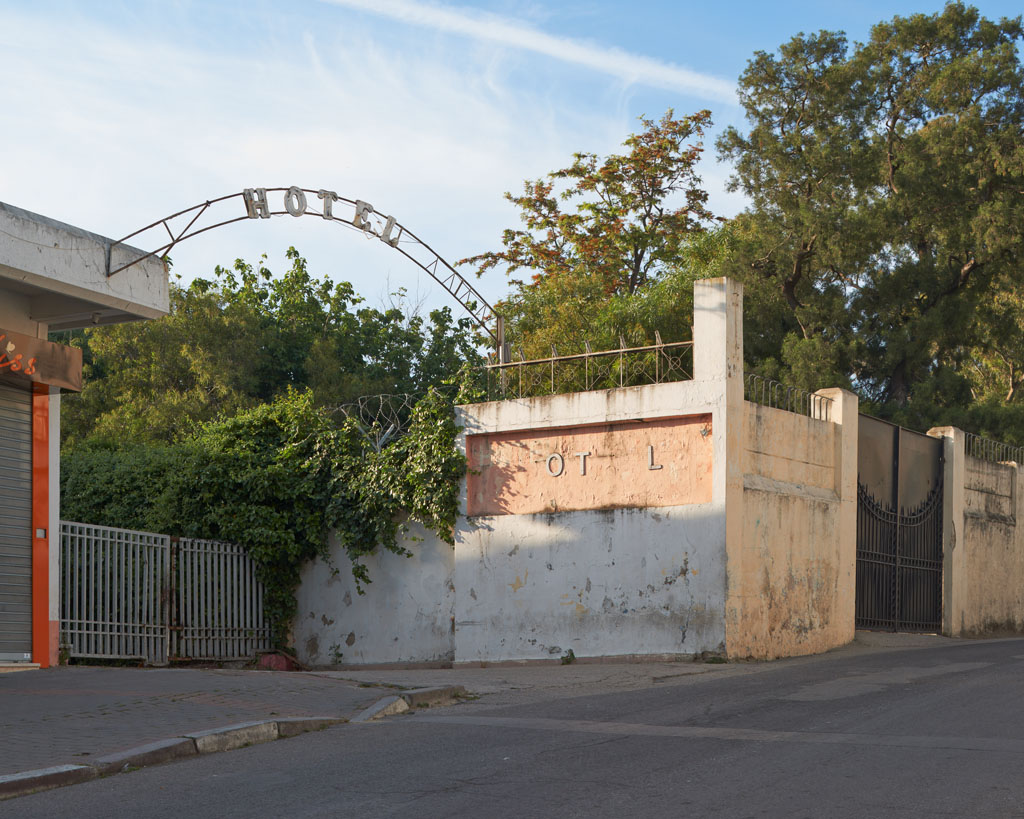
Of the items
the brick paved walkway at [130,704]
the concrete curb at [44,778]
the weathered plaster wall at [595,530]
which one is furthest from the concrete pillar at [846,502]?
the concrete curb at [44,778]

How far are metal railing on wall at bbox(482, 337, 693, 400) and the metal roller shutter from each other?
645cm

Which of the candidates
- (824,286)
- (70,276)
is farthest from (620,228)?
(70,276)

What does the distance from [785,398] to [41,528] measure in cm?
979

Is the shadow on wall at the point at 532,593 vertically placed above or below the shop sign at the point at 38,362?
below

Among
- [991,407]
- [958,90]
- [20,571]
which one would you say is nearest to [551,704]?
A: [20,571]

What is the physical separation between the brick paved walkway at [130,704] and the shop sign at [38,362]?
3.21 metres

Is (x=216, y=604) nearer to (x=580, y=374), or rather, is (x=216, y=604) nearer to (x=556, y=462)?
A: (x=556, y=462)

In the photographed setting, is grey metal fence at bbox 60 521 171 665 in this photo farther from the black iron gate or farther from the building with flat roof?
the black iron gate

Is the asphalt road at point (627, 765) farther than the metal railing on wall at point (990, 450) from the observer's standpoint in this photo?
No

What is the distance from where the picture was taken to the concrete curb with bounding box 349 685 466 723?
9.91 meters

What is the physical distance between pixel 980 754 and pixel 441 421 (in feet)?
33.5

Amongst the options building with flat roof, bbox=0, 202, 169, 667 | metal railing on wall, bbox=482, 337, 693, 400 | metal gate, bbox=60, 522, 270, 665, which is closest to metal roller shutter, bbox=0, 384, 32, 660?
building with flat roof, bbox=0, 202, 169, 667

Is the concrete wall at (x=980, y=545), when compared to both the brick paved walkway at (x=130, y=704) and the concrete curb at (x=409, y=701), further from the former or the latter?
the brick paved walkway at (x=130, y=704)

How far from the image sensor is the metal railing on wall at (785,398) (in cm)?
1577
